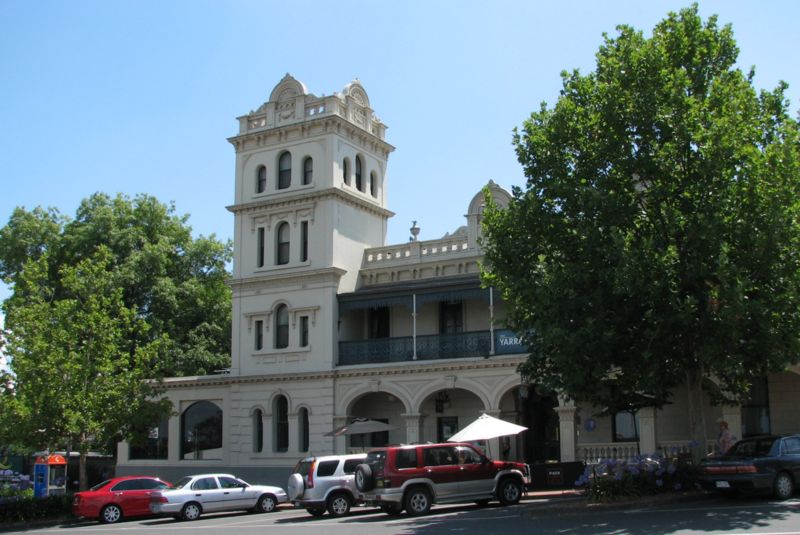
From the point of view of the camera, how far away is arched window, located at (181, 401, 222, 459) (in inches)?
1391

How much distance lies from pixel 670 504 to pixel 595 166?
Answer: 296 inches

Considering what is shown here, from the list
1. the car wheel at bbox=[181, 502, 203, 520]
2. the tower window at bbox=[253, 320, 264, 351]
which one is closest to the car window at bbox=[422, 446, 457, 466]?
the car wheel at bbox=[181, 502, 203, 520]

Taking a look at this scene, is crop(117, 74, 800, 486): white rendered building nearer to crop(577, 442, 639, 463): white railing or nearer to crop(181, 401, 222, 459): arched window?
crop(181, 401, 222, 459): arched window

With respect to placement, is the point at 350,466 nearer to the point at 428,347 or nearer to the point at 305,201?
the point at 428,347

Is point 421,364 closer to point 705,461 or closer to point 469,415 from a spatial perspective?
point 469,415

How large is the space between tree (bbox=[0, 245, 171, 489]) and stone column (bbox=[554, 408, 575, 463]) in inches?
504

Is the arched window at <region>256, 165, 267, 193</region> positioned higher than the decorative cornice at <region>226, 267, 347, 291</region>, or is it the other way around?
the arched window at <region>256, 165, 267, 193</region>

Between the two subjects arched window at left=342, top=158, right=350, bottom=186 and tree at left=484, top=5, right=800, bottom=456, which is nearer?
tree at left=484, top=5, right=800, bottom=456

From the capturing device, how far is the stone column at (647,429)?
26.6 m

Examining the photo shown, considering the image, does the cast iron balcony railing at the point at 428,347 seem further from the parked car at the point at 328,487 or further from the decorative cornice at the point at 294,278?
the parked car at the point at 328,487

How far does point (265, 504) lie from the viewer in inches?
1023

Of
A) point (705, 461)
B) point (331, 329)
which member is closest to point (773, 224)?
point (705, 461)

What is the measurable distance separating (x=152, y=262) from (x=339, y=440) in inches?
580

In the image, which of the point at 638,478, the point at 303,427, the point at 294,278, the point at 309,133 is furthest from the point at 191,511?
the point at 309,133
